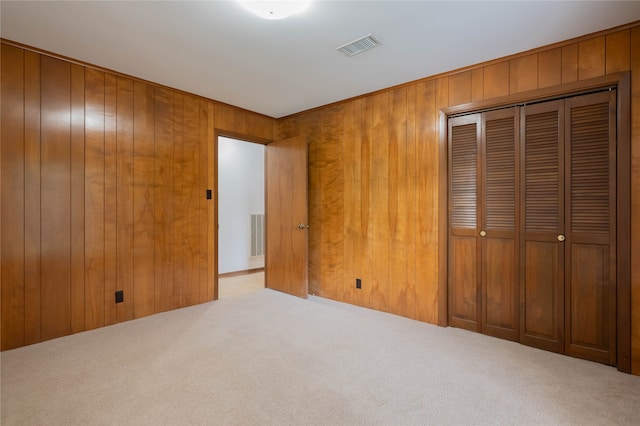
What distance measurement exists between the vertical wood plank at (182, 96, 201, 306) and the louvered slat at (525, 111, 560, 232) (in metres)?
3.40

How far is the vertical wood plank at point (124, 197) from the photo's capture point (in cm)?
302

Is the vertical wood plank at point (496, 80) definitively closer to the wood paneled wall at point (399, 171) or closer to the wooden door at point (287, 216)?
the wood paneled wall at point (399, 171)

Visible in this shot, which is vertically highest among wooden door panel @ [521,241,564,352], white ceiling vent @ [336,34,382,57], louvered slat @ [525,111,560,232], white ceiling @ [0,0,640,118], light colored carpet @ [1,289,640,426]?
white ceiling @ [0,0,640,118]

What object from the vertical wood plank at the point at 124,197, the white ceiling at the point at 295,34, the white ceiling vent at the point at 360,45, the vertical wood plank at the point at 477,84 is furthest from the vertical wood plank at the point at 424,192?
the vertical wood plank at the point at 124,197

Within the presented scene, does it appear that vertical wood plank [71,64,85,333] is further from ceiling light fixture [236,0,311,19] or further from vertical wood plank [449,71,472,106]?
vertical wood plank [449,71,472,106]


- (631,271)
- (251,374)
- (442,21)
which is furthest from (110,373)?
(631,271)

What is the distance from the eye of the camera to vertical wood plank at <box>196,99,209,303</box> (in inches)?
145

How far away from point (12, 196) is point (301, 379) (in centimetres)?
270

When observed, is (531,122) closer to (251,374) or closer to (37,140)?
(251,374)

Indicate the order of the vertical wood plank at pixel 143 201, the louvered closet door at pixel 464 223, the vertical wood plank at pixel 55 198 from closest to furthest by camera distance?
the vertical wood plank at pixel 55 198
the louvered closet door at pixel 464 223
the vertical wood plank at pixel 143 201

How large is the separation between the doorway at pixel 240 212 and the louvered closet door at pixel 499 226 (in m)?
3.32

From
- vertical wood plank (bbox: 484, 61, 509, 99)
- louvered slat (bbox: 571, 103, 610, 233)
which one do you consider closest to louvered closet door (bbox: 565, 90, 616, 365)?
louvered slat (bbox: 571, 103, 610, 233)

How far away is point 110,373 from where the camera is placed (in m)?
2.12

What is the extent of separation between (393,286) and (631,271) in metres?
1.88
